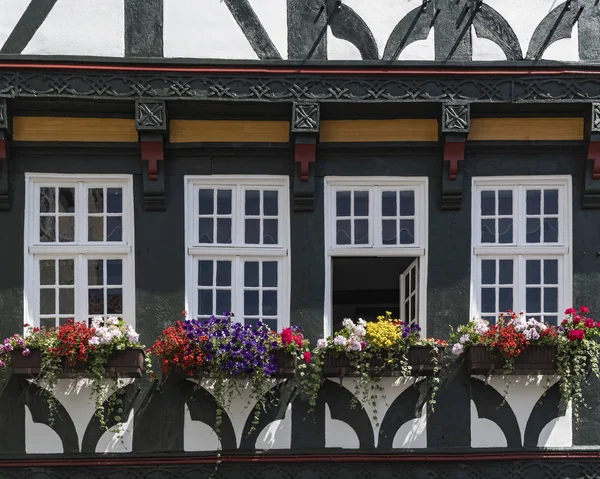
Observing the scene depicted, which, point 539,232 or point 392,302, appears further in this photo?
point 392,302

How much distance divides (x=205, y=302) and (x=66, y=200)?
68.1 inches

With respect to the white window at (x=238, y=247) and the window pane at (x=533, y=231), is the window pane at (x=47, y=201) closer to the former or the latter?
the white window at (x=238, y=247)

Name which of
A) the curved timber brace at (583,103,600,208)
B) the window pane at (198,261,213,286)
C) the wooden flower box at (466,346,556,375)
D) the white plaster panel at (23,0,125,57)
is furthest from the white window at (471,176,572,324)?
the white plaster panel at (23,0,125,57)

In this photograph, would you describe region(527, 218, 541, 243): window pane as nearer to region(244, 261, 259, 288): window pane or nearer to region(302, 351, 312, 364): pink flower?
region(302, 351, 312, 364): pink flower

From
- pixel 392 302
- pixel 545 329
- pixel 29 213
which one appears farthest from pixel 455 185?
pixel 392 302

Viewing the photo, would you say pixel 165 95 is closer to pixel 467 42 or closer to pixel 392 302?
pixel 467 42

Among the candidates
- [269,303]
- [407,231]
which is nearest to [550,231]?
[407,231]

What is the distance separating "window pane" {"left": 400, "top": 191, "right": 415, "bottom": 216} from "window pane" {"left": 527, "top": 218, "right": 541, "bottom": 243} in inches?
46.3

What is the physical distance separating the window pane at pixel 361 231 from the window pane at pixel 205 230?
145 centimetres

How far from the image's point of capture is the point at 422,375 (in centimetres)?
1403

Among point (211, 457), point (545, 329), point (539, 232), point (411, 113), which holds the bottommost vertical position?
point (211, 457)

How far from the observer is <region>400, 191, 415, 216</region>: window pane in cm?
1466

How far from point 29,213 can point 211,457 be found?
9.91ft

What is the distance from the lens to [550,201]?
14672 millimetres
